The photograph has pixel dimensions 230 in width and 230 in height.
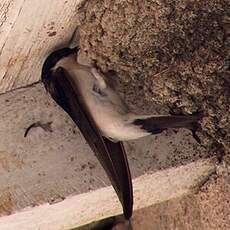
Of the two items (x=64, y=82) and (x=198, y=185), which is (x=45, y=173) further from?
(x=198, y=185)

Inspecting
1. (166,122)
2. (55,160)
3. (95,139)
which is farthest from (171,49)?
(55,160)

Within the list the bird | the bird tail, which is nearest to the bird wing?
the bird

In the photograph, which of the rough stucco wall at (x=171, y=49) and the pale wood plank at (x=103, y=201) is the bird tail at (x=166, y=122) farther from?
the pale wood plank at (x=103, y=201)

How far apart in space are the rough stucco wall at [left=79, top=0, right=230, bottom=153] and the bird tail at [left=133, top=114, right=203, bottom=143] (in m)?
0.03

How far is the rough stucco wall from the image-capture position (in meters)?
3.34

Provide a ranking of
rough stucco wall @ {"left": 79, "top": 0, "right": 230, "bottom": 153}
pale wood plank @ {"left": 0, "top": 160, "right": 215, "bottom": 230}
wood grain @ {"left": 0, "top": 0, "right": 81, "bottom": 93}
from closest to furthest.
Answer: wood grain @ {"left": 0, "top": 0, "right": 81, "bottom": 93} → rough stucco wall @ {"left": 79, "top": 0, "right": 230, "bottom": 153} → pale wood plank @ {"left": 0, "top": 160, "right": 215, "bottom": 230}

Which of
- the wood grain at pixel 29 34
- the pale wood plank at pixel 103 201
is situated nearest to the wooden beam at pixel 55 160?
the pale wood plank at pixel 103 201

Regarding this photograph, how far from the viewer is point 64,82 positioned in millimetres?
3541

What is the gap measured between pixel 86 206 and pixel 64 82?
1.49ft

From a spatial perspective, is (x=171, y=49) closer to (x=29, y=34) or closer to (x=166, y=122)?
(x=166, y=122)

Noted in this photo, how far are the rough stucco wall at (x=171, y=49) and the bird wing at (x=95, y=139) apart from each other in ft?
0.48

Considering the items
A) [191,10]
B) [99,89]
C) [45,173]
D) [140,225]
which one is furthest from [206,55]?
[140,225]

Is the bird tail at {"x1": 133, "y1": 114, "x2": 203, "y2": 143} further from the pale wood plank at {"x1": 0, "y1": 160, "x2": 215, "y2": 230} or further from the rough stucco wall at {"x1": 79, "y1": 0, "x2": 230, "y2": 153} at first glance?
the pale wood plank at {"x1": 0, "y1": 160, "x2": 215, "y2": 230}

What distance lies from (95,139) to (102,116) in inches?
5.6
